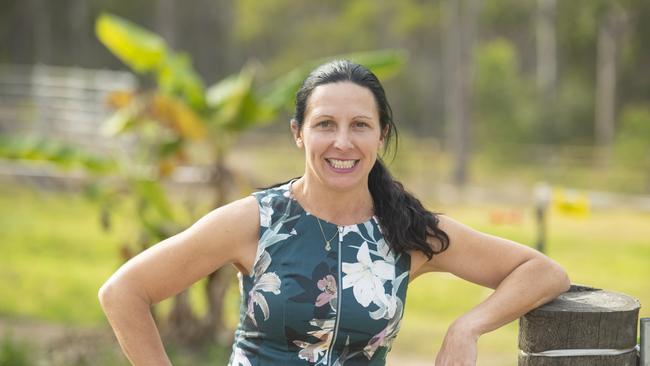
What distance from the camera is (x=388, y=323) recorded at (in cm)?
229

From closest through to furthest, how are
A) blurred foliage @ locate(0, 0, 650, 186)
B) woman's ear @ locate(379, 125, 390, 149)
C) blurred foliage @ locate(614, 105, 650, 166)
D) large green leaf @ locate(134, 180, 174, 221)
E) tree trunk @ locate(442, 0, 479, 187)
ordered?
woman's ear @ locate(379, 125, 390, 149) → large green leaf @ locate(134, 180, 174, 221) → blurred foliage @ locate(614, 105, 650, 166) → tree trunk @ locate(442, 0, 479, 187) → blurred foliage @ locate(0, 0, 650, 186)

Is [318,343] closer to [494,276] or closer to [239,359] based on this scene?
[239,359]

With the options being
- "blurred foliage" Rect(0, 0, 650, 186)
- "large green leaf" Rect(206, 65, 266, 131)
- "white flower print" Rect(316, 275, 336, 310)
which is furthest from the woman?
"blurred foliage" Rect(0, 0, 650, 186)

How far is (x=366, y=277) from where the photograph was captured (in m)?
2.31

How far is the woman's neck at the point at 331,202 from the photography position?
2.37 metres

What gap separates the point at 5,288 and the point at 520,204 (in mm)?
11603

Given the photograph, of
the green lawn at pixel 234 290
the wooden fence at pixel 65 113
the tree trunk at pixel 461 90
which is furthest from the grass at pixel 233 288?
the tree trunk at pixel 461 90

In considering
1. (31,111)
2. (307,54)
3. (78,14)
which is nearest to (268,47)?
(307,54)

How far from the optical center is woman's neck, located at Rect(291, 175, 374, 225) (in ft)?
7.78

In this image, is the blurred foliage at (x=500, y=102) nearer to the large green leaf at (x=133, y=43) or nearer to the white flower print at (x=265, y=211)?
the large green leaf at (x=133, y=43)

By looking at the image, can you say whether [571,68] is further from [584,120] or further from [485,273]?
[485,273]

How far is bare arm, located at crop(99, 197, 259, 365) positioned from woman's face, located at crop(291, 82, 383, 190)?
0.19m

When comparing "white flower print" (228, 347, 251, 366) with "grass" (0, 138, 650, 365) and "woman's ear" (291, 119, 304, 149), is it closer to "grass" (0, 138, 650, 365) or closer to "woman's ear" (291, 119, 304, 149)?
"woman's ear" (291, 119, 304, 149)

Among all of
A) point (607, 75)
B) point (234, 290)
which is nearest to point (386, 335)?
point (234, 290)
